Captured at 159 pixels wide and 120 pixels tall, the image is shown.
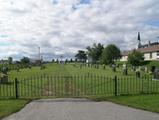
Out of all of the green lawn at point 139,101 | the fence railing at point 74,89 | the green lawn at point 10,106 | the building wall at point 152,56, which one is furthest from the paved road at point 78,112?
the building wall at point 152,56

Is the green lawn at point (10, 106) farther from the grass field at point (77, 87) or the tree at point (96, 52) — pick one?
the tree at point (96, 52)

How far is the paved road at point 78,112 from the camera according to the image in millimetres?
11031

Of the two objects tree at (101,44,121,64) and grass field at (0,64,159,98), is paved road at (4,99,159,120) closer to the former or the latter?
grass field at (0,64,159,98)

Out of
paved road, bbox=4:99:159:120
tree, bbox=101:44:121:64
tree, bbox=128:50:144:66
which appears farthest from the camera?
tree, bbox=101:44:121:64

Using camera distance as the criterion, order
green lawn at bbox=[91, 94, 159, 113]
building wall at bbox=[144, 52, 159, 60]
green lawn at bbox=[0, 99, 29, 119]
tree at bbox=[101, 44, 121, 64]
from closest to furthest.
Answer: green lawn at bbox=[0, 99, 29, 119] → green lawn at bbox=[91, 94, 159, 113] → building wall at bbox=[144, 52, 159, 60] → tree at bbox=[101, 44, 121, 64]

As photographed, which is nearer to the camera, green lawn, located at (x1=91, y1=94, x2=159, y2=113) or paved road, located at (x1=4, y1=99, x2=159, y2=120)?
paved road, located at (x1=4, y1=99, x2=159, y2=120)

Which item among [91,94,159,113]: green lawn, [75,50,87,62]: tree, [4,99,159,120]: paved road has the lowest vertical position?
[4,99,159,120]: paved road

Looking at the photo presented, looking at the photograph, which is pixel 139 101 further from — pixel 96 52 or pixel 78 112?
pixel 96 52

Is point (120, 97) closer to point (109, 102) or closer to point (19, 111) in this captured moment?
point (109, 102)

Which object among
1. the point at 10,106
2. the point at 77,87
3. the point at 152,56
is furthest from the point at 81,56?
the point at 10,106

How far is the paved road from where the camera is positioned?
1103 centimetres

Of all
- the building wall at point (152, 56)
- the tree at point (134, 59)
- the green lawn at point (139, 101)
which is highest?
the building wall at point (152, 56)

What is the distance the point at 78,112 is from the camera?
1204 centimetres

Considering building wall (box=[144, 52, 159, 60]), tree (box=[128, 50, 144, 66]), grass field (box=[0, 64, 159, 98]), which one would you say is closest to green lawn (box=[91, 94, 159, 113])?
grass field (box=[0, 64, 159, 98])
